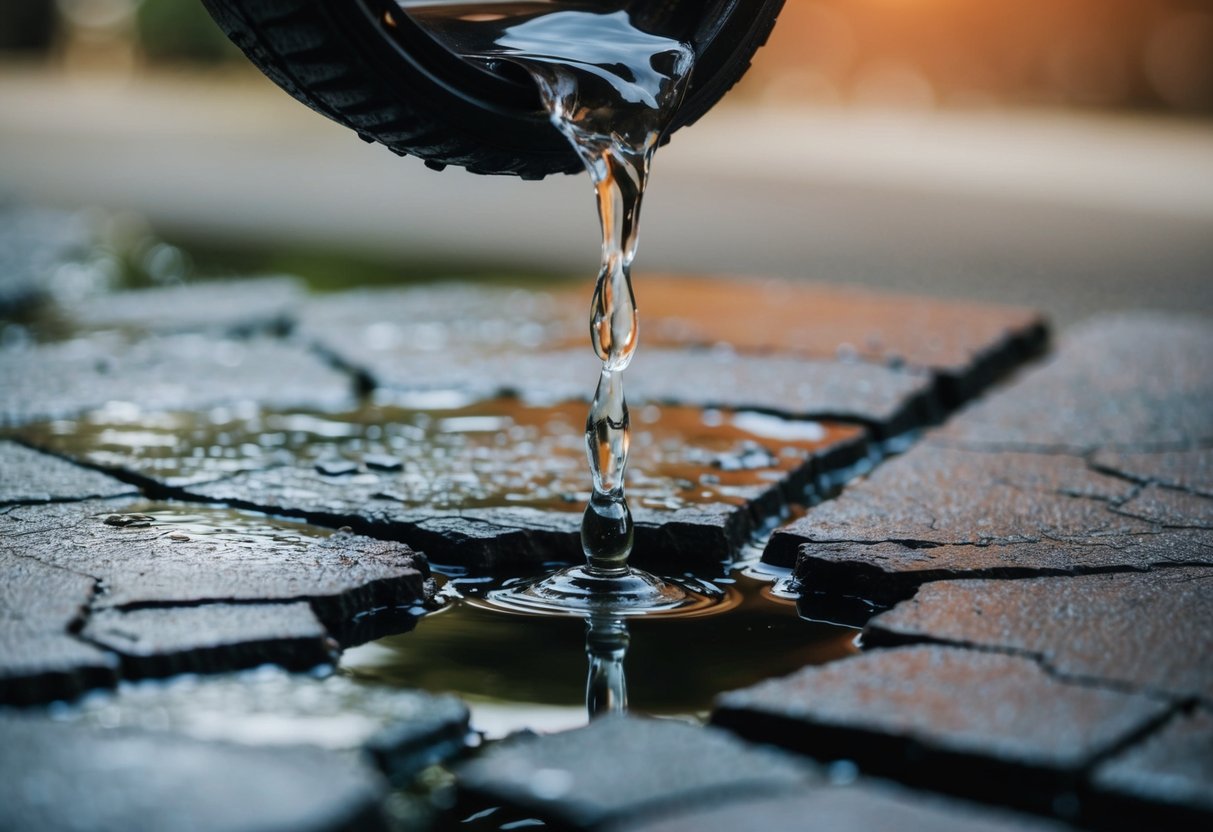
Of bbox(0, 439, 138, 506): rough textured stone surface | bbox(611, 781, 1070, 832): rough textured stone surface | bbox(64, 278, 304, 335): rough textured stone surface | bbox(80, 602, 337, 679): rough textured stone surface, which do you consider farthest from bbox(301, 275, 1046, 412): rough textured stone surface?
bbox(611, 781, 1070, 832): rough textured stone surface

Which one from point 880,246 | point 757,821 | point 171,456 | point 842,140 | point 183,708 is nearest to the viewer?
point 757,821

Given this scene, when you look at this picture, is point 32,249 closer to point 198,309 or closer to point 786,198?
point 198,309

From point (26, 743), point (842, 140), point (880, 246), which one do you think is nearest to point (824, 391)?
point (26, 743)

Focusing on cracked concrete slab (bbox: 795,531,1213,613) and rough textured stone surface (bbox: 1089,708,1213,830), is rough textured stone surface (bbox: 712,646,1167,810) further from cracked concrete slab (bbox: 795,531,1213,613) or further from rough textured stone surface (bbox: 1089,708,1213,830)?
cracked concrete slab (bbox: 795,531,1213,613)

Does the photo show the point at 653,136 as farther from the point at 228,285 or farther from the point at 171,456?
the point at 228,285

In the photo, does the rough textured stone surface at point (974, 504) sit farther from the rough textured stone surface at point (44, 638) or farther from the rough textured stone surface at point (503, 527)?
the rough textured stone surface at point (44, 638)

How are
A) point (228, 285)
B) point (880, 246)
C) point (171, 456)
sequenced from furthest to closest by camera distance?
1. point (880, 246)
2. point (228, 285)
3. point (171, 456)

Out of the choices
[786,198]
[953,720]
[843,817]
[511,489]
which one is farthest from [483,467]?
[786,198]
